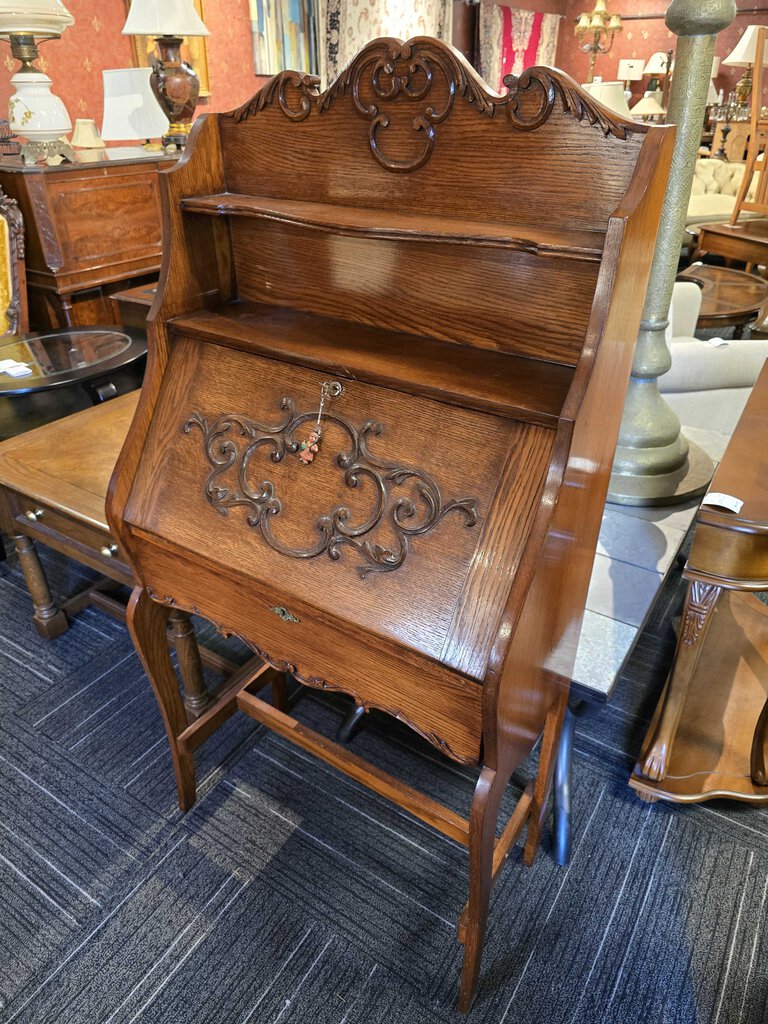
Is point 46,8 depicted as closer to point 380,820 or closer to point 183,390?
point 183,390

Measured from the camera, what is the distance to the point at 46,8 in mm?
2506

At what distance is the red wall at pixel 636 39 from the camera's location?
8.77 metres

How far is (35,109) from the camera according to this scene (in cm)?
279

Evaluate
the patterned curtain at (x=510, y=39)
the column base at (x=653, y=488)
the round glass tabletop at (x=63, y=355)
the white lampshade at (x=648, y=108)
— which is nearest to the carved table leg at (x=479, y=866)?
the column base at (x=653, y=488)

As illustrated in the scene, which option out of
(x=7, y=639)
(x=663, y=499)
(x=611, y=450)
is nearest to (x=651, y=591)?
(x=663, y=499)

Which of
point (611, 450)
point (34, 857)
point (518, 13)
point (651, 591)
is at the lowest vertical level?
point (34, 857)

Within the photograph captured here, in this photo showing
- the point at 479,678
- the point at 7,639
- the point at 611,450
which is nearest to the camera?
the point at 479,678

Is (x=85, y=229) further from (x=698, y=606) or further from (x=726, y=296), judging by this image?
(x=726, y=296)

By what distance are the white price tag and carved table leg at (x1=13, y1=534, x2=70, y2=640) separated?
1.73 meters

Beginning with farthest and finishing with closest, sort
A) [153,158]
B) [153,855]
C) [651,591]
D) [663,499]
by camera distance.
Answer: [153,158], [663,499], [651,591], [153,855]

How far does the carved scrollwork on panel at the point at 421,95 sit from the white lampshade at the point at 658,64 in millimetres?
9636

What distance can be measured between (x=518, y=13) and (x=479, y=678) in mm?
9259

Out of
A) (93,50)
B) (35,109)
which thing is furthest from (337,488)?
(93,50)

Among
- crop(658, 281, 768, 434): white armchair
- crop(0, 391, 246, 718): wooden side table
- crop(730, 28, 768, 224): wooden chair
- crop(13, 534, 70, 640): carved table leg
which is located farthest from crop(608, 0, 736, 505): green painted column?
crop(730, 28, 768, 224): wooden chair
